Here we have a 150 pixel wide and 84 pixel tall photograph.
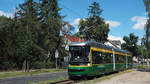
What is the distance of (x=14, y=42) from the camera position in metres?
32.6

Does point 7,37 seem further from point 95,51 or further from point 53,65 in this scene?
point 95,51

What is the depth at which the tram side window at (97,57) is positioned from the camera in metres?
16.8

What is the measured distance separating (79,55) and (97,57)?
6.76 feet

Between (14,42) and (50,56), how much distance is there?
42.1 ft

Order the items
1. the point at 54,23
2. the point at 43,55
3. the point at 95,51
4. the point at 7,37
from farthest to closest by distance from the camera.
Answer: the point at 54,23 → the point at 43,55 → the point at 7,37 → the point at 95,51

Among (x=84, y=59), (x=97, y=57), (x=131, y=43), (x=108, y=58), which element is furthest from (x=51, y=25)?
(x=131, y=43)

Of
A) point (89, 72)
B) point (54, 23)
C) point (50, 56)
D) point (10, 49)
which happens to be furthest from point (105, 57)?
point (50, 56)

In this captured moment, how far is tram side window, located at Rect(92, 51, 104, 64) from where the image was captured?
16847 mm

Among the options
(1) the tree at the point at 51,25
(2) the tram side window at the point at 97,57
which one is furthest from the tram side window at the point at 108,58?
(1) the tree at the point at 51,25

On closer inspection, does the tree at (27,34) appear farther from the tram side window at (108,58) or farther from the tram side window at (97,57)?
the tram side window at (97,57)

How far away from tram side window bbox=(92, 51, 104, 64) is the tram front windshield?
2.89 ft

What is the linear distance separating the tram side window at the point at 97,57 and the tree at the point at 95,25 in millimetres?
34625

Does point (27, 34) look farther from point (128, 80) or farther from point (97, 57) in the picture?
point (128, 80)

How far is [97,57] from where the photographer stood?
17609 mm
